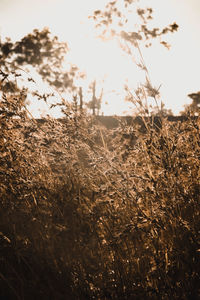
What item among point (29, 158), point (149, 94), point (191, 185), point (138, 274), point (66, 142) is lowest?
point (138, 274)

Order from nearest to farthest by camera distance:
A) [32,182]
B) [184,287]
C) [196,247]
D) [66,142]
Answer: [184,287] → [196,247] → [32,182] → [66,142]

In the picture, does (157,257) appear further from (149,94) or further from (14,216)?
(149,94)

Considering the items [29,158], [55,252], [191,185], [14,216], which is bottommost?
[55,252]

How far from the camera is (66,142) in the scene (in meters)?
1.88

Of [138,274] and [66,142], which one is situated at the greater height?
[66,142]

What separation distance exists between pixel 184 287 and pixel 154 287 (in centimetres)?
14

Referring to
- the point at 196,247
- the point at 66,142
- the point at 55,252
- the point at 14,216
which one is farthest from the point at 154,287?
the point at 66,142

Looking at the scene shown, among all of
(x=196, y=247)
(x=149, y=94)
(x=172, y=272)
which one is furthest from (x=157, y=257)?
(x=149, y=94)

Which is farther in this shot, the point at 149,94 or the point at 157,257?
the point at 149,94

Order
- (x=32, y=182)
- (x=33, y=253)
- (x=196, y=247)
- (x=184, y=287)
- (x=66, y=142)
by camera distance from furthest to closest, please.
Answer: (x=66, y=142) < (x=32, y=182) < (x=33, y=253) < (x=196, y=247) < (x=184, y=287)

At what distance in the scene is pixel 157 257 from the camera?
47.0 inches

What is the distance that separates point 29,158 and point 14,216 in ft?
1.79

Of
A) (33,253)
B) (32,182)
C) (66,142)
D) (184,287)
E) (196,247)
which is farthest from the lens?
(66,142)

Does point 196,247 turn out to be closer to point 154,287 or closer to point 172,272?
point 172,272
